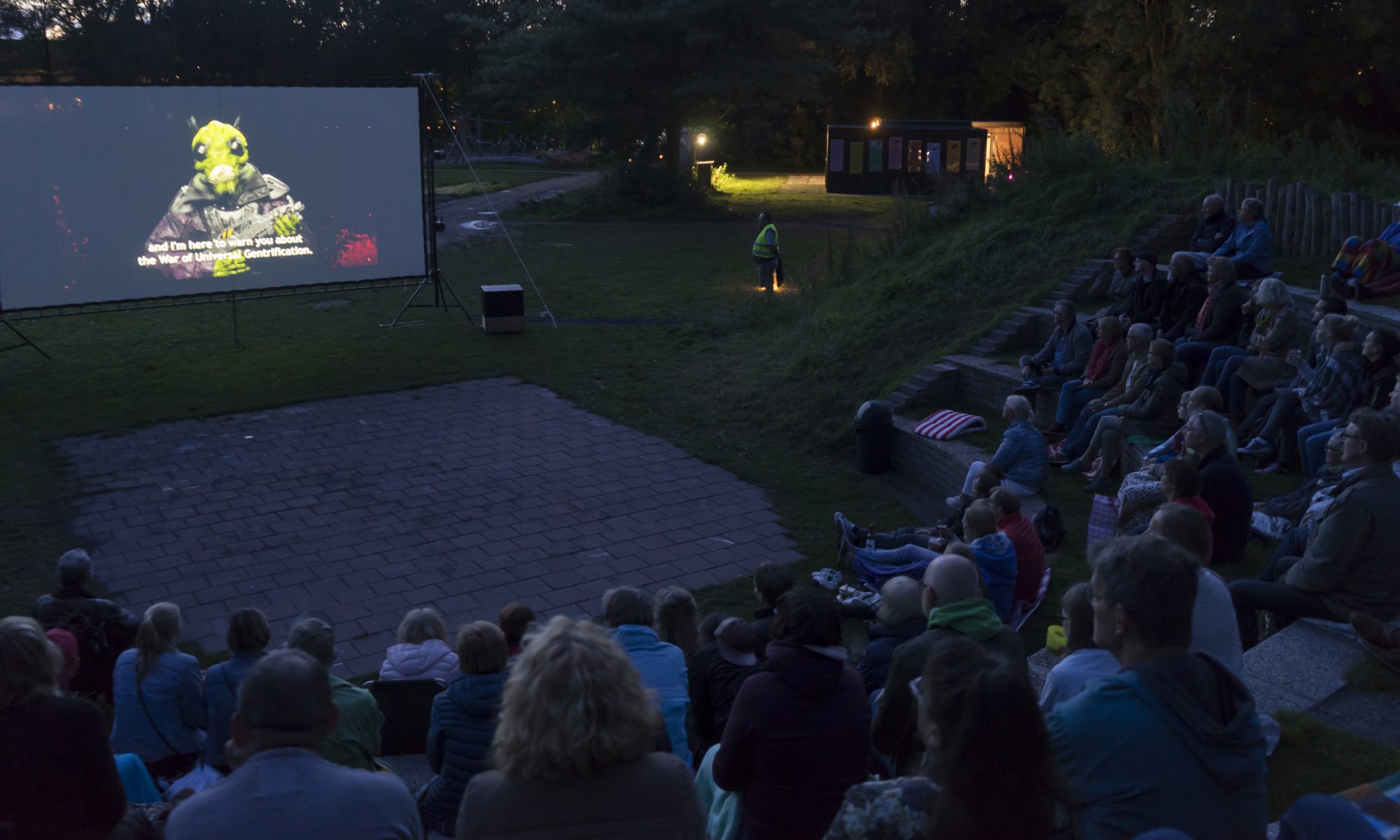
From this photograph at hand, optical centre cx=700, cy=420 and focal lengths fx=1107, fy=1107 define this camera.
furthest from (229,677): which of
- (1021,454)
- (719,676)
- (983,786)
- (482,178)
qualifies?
(482,178)

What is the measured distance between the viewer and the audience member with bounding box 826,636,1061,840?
7.75ft

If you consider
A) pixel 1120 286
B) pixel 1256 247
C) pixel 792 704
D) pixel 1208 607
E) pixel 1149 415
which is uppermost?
pixel 1256 247

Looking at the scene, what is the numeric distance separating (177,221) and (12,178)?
1.75 metres

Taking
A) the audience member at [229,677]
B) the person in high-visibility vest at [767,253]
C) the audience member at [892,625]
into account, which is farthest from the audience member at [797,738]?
the person in high-visibility vest at [767,253]

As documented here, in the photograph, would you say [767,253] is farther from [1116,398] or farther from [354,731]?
[354,731]

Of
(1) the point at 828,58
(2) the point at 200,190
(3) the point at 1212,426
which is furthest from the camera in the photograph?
(1) the point at 828,58

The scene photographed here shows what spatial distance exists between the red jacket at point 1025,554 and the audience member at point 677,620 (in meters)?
2.38

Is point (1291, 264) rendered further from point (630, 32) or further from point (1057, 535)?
point (630, 32)

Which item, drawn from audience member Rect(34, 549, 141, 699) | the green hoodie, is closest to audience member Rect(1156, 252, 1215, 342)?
the green hoodie

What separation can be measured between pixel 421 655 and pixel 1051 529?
474 centimetres

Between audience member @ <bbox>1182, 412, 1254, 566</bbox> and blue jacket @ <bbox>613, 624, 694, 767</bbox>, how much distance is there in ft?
11.8

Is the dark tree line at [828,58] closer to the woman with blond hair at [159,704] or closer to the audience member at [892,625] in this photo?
the woman with blond hair at [159,704]

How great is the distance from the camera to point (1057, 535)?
26.1ft

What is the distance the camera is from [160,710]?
4.90m
